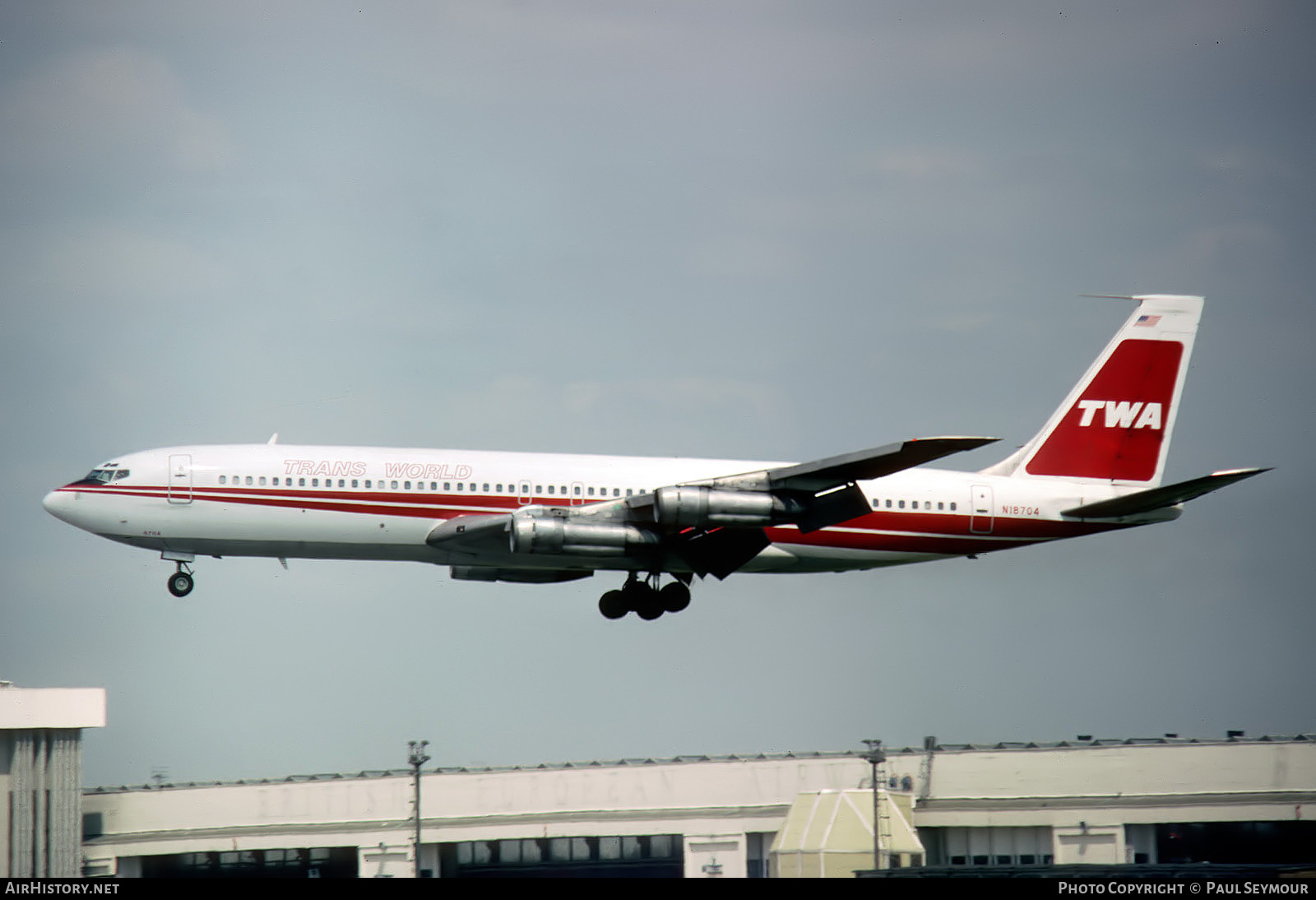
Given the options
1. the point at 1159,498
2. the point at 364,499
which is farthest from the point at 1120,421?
the point at 364,499

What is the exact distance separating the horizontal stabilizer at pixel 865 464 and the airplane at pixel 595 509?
0.08m

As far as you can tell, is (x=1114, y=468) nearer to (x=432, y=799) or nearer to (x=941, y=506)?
(x=941, y=506)

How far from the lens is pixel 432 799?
77.6m

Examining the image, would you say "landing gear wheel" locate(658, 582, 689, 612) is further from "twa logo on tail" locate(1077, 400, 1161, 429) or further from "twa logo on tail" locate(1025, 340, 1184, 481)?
"twa logo on tail" locate(1077, 400, 1161, 429)

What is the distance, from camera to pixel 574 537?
161ft

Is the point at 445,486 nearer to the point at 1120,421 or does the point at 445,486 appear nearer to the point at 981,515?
the point at 981,515

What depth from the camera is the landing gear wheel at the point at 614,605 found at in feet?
177

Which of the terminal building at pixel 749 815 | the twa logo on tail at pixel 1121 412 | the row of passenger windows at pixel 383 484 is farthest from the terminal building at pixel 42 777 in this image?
the twa logo on tail at pixel 1121 412

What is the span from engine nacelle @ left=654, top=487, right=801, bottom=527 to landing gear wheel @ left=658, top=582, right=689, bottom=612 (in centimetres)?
547

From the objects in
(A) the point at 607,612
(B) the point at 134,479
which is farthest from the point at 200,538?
(A) the point at 607,612

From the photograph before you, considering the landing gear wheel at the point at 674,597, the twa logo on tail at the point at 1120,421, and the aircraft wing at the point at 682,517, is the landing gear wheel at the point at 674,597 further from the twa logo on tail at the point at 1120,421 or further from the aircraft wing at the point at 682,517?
the twa logo on tail at the point at 1120,421

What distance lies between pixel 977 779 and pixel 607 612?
2885 cm

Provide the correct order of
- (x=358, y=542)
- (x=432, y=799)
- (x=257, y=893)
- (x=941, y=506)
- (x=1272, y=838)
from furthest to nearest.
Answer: (x=432, y=799) → (x=1272, y=838) → (x=941, y=506) → (x=358, y=542) → (x=257, y=893)

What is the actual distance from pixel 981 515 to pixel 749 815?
27.1m
